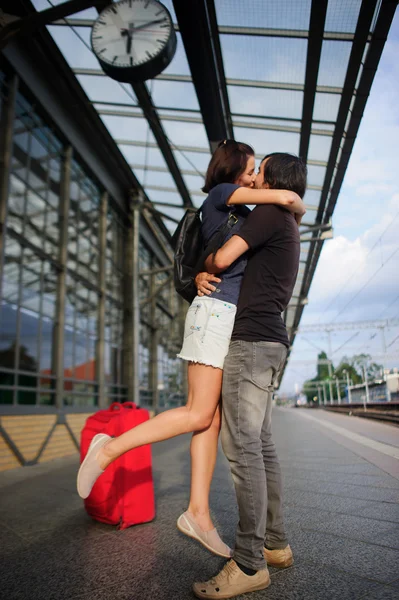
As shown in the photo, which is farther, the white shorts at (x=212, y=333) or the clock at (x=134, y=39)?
the clock at (x=134, y=39)

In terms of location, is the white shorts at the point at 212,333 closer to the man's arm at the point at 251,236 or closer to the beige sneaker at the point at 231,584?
the man's arm at the point at 251,236

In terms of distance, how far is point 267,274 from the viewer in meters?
1.89

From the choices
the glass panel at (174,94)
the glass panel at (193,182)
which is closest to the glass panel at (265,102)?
the glass panel at (174,94)

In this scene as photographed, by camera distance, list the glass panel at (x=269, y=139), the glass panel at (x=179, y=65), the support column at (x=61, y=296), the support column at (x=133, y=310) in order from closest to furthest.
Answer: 1. the glass panel at (x=179, y=65)
2. the support column at (x=61, y=296)
3. the glass panel at (x=269, y=139)
4. the support column at (x=133, y=310)

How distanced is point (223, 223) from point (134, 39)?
13.6ft

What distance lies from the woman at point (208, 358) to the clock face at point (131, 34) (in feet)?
12.1

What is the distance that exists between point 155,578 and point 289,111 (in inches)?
339

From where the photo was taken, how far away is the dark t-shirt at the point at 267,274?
1.84 metres

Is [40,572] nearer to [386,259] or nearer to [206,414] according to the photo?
[206,414]

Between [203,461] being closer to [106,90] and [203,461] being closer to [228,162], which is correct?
[228,162]

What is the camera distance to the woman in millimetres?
1872

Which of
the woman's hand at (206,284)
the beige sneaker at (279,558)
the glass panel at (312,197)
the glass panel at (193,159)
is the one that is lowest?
the beige sneaker at (279,558)

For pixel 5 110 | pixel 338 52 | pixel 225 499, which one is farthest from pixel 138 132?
pixel 225 499

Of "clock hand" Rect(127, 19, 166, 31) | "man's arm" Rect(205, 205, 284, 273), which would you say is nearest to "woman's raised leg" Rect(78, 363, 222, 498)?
"man's arm" Rect(205, 205, 284, 273)
